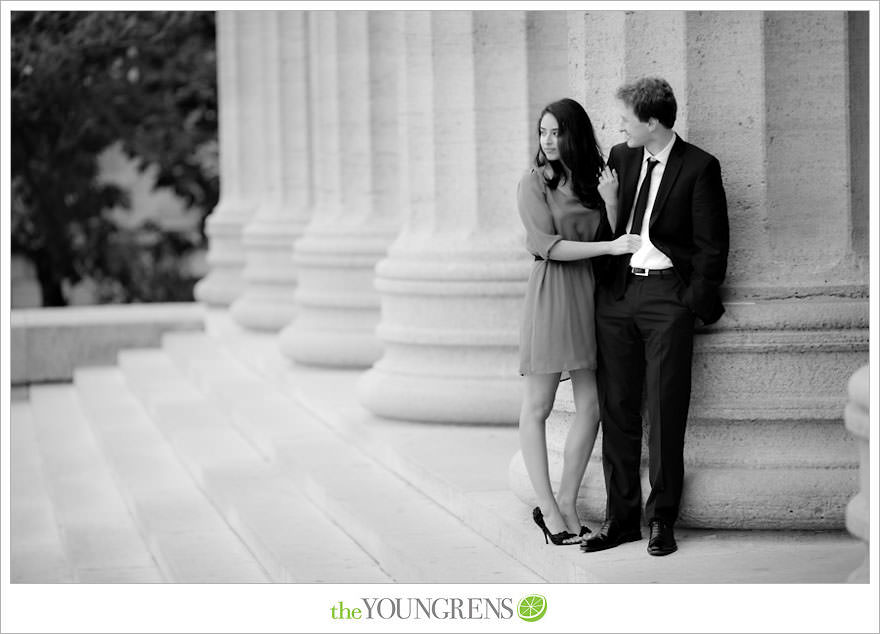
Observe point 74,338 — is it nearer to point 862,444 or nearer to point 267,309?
point 267,309

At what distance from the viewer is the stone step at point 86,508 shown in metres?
14.6

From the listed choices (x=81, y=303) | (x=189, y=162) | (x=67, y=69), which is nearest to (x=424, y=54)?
(x=67, y=69)

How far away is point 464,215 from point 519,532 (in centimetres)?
574

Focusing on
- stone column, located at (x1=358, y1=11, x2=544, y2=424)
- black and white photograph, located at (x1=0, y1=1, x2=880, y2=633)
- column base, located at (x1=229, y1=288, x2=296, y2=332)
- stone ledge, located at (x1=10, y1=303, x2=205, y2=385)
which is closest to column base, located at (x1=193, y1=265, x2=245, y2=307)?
stone ledge, located at (x1=10, y1=303, x2=205, y2=385)

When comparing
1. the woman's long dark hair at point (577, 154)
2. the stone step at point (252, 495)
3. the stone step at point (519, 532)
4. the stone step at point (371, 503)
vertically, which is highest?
the woman's long dark hair at point (577, 154)

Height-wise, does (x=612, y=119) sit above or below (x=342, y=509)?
above

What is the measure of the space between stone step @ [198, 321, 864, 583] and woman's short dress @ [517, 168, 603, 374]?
137 centimetres

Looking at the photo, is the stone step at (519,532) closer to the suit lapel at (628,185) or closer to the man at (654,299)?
the man at (654,299)

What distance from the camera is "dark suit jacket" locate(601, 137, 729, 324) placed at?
34.2ft

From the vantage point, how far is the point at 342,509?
13.7m

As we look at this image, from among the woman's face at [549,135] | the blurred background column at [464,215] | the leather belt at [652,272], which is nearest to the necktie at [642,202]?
the leather belt at [652,272]

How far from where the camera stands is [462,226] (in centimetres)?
1658

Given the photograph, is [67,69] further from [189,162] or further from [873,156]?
[873,156]

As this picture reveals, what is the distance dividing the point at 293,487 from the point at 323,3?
6279 mm
